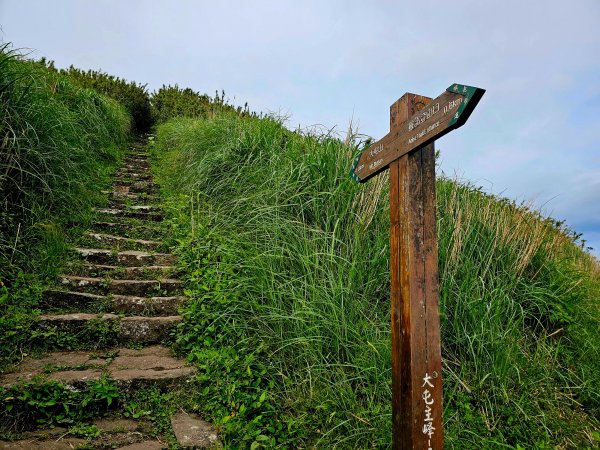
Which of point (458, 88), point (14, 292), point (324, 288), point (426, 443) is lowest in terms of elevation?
point (426, 443)

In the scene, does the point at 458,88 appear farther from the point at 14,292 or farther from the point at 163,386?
the point at 14,292

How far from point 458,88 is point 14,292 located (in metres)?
3.86

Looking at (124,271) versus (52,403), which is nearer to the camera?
(52,403)

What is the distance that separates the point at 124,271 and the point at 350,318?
263cm

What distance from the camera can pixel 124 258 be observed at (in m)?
4.66

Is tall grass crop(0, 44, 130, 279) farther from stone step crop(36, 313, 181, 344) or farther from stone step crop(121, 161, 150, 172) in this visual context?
stone step crop(121, 161, 150, 172)

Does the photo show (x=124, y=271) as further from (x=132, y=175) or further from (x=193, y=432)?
(x=132, y=175)

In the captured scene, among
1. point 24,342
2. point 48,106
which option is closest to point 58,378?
point 24,342

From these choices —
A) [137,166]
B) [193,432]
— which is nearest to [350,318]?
[193,432]

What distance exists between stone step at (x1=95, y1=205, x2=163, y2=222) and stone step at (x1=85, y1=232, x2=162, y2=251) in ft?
2.28

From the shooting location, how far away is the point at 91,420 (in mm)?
2795

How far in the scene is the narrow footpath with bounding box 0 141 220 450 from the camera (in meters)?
2.62

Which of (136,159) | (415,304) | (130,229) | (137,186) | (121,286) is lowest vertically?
(121,286)

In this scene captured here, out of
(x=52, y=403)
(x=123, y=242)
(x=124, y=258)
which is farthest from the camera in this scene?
(x=123, y=242)
